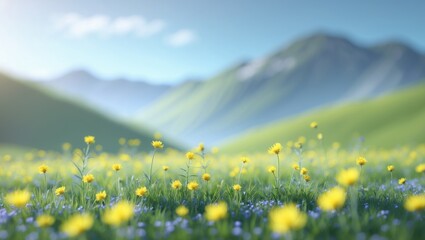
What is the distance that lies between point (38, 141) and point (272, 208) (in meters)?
48.8

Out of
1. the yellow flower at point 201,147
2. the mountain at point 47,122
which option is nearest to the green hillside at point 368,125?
the mountain at point 47,122

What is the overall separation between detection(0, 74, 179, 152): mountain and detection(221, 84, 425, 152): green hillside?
18.9 m

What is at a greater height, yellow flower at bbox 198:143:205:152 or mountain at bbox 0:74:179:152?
mountain at bbox 0:74:179:152

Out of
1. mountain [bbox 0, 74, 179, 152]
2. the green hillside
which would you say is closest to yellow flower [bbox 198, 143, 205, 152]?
the green hillside

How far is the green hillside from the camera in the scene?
41.0 meters

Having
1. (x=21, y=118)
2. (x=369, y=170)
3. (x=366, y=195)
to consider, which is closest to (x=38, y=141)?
(x=21, y=118)

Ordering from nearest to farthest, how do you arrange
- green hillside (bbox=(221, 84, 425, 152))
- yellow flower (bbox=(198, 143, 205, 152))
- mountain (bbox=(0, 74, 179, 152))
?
1. yellow flower (bbox=(198, 143, 205, 152))
2. green hillside (bbox=(221, 84, 425, 152))
3. mountain (bbox=(0, 74, 179, 152))

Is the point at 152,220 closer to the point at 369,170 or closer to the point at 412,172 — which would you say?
the point at 369,170

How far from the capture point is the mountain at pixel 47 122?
49500 millimetres

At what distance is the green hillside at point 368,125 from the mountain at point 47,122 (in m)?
18.9

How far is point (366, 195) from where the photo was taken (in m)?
5.59

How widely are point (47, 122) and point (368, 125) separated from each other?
40.9 m

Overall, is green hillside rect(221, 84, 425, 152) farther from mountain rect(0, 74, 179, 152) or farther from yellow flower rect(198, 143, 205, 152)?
yellow flower rect(198, 143, 205, 152)

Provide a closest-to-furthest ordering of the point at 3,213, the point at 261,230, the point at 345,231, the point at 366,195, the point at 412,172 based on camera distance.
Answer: the point at 345,231 → the point at 261,230 → the point at 3,213 → the point at 366,195 → the point at 412,172
